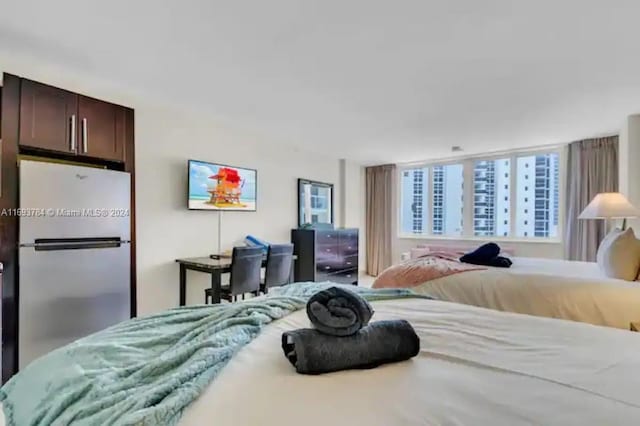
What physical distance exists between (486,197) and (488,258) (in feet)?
10.3

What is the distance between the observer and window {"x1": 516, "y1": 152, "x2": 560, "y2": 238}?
536cm

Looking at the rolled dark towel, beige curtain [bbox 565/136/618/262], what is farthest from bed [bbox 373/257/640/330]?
beige curtain [bbox 565/136/618/262]

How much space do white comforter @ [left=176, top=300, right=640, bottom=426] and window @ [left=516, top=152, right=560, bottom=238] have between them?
481cm

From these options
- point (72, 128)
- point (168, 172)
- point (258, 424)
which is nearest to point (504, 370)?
point (258, 424)

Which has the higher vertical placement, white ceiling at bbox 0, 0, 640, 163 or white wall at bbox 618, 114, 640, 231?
white ceiling at bbox 0, 0, 640, 163

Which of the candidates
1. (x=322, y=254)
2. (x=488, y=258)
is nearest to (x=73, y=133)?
(x=322, y=254)

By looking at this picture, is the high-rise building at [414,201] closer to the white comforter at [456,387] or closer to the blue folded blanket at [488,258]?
the blue folded blanket at [488,258]

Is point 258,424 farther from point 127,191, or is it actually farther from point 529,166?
point 529,166

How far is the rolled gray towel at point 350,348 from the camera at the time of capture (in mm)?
985

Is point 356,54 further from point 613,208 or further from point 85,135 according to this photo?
point 613,208

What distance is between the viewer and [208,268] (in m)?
3.36

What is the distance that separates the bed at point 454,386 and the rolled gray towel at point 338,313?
0.45ft

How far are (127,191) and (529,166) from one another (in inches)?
222

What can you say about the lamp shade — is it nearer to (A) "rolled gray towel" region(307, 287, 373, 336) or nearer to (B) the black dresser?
(B) the black dresser
